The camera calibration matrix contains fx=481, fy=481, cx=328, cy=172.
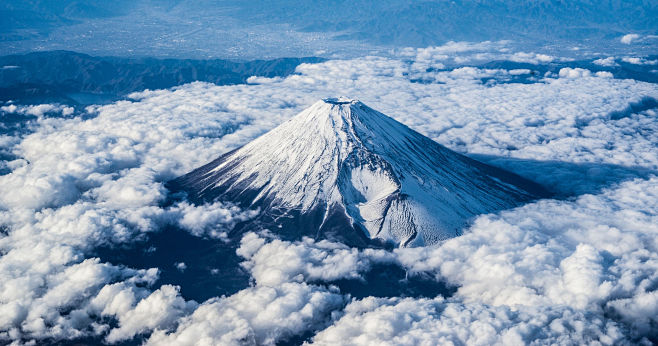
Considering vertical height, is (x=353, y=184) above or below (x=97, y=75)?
below

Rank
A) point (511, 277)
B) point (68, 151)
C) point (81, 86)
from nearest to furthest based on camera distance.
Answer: point (511, 277) < point (68, 151) < point (81, 86)

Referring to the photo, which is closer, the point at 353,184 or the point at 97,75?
the point at 353,184

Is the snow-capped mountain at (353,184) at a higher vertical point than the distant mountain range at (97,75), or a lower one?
lower

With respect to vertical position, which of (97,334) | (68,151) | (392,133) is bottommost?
(97,334)

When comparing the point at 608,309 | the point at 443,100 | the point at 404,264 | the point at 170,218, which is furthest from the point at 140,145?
the point at 443,100

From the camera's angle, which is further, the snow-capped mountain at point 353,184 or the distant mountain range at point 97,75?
the distant mountain range at point 97,75

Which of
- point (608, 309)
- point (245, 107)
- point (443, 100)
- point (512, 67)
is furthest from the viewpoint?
point (512, 67)

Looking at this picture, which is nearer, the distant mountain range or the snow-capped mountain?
the snow-capped mountain

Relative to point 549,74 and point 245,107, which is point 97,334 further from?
point 549,74
